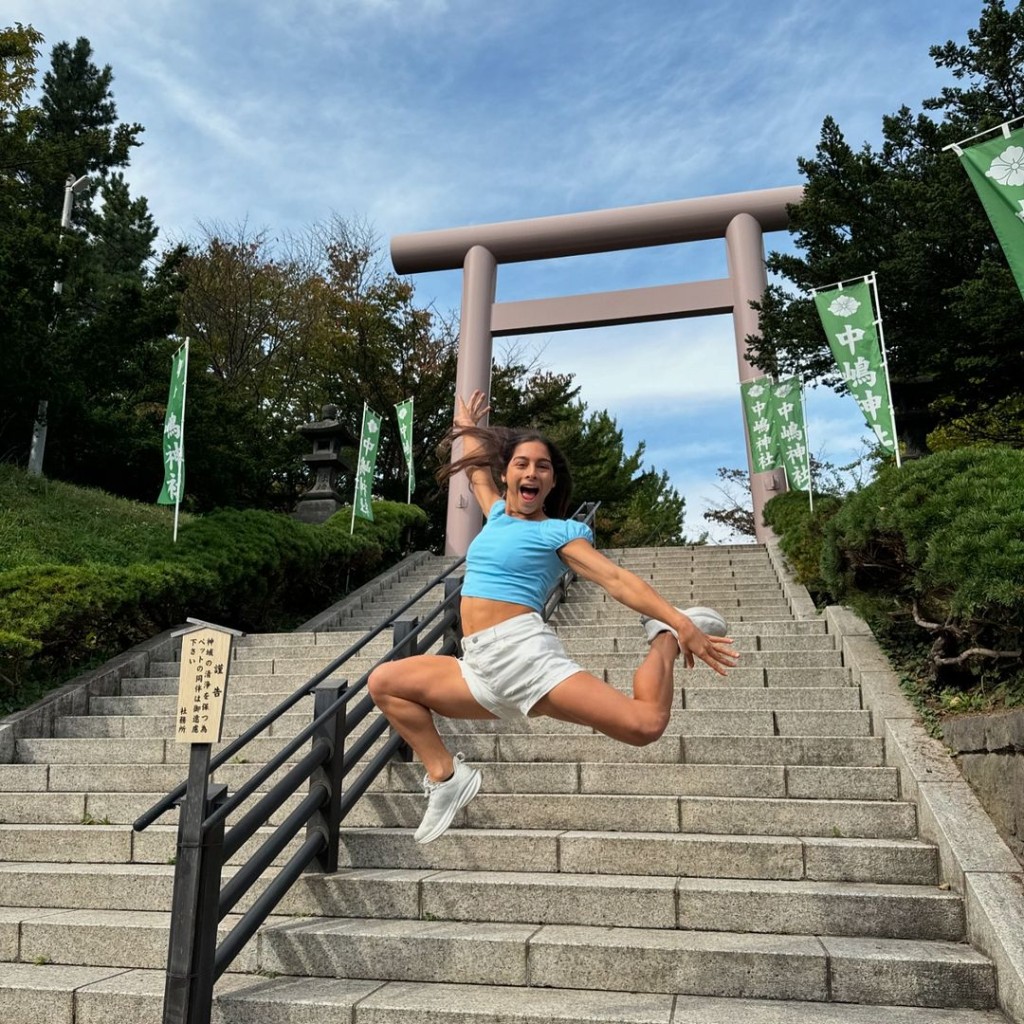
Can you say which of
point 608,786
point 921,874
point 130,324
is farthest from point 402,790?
point 130,324

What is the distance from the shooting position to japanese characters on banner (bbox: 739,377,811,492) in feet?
43.1

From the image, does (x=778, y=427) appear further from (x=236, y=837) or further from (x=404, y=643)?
(x=236, y=837)

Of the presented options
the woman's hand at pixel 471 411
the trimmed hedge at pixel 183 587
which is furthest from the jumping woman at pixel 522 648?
the trimmed hedge at pixel 183 587

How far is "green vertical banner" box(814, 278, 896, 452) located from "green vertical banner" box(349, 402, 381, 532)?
6.73m

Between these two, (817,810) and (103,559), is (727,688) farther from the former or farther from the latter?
(103,559)

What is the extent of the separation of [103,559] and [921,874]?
25.7 ft

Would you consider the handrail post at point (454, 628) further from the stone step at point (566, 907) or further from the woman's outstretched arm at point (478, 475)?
the woman's outstretched arm at point (478, 475)

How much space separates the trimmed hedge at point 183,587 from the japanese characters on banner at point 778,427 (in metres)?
6.30

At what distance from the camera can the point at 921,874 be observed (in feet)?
11.7

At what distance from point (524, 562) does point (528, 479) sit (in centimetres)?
29

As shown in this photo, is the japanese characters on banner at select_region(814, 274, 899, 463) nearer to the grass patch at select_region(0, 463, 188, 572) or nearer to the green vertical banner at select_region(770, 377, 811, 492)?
the green vertical banner at select_region(770, 377, 811, 492)

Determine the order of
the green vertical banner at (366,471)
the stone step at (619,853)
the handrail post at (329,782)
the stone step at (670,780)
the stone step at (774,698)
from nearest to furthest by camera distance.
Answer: the stone step at (619,853), the handrail post at (329,782), the stone step at (670,780), the stone step at (774,698), the green vertical banner at (366,471)

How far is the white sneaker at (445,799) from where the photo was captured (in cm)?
301

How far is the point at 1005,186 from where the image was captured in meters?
5.58
